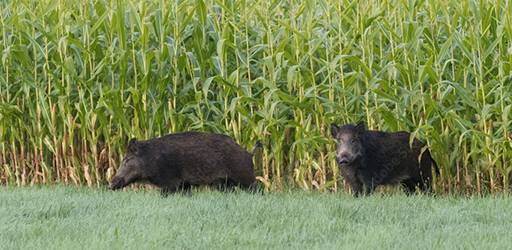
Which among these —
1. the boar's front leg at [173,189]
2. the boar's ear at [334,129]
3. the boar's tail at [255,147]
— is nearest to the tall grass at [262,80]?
the boar's tail at [255,147]

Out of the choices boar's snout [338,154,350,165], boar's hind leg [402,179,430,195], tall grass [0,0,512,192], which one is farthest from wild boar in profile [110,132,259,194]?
boar's hind leg [402,179,430,195]

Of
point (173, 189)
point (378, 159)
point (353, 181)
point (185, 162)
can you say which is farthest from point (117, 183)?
point (378, 159)

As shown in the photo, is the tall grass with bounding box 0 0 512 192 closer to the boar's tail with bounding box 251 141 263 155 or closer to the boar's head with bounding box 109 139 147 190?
the boar's tail with bounding box 251 141 263 155

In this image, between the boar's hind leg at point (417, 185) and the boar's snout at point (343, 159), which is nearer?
the boar's snout at point (343, 159)

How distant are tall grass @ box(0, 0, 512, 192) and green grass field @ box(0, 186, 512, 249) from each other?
83 centimetres

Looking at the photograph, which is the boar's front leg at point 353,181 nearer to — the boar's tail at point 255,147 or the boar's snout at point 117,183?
the boar's tail at point 255,147

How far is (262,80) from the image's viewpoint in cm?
1028

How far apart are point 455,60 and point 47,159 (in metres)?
4.06

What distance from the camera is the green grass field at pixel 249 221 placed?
7246mm

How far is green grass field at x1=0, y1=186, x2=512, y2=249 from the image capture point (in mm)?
7246

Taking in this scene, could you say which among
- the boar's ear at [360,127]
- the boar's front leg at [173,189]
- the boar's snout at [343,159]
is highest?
the boar's ear at [360,127]

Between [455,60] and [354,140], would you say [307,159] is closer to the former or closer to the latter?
[354,140]

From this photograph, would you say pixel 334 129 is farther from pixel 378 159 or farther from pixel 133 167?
pixel 133 167

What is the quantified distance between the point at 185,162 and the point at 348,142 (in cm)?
141
